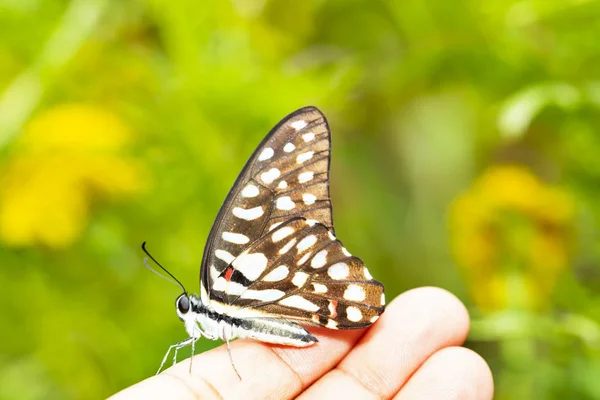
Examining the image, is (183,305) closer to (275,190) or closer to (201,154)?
(275,190)

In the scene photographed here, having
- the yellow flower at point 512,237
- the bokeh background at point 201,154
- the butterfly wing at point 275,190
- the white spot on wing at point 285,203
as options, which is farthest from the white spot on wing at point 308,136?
the yellow flower at point 512,237

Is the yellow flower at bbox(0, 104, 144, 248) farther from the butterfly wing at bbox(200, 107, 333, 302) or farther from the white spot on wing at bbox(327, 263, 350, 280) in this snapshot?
the white spot on wing at bbox(327, 263, 350, 280)

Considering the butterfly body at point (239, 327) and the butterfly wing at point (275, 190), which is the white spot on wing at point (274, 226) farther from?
the butterfly body at point (239, 327)

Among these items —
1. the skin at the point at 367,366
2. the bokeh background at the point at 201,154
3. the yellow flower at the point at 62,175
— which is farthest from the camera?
the yellow flower at the point at 62,175

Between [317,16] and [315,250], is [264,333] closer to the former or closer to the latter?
[315,250]

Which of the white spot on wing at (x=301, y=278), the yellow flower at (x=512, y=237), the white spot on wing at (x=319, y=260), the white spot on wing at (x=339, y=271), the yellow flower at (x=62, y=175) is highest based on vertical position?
the yellow flower at (x=62, y=175)

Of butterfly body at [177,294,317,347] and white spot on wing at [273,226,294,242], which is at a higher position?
white spot on wing at [273,226,294,242]

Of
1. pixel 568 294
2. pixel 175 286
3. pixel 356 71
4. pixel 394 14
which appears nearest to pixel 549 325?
pixel 568 294

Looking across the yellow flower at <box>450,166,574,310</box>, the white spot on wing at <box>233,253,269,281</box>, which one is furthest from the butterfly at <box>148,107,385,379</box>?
the yellow flower at <box>450,166,574,310</box>

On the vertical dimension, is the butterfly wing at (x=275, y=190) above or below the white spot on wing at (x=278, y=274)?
above
